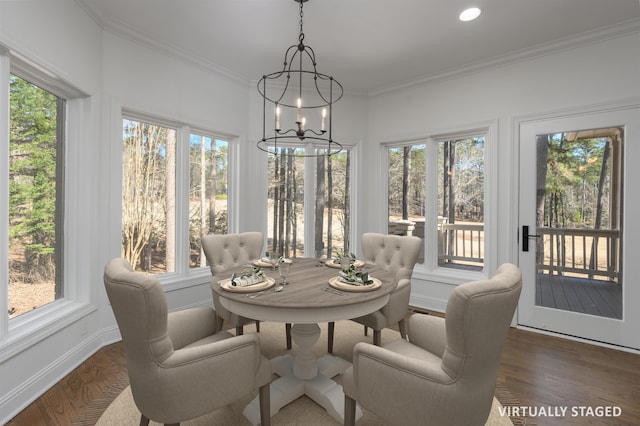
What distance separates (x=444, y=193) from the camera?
12.5 feet

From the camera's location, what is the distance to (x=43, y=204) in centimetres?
226

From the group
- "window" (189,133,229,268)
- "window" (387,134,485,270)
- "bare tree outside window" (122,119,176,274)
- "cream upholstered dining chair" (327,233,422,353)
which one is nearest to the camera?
"cream upholstered dining chair" (327,233,422,353)

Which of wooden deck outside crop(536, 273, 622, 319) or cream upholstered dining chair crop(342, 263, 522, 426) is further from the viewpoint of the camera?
wooden deck outside crop(536, 273, 622, 319)

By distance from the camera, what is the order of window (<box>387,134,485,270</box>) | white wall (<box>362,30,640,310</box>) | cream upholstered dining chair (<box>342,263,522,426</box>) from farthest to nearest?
window (<box>387,134,485,270</box>), white wall (<box>362,30,640,310</box>), cream upholstered dining chair (<box>342,263,522,426</box>)

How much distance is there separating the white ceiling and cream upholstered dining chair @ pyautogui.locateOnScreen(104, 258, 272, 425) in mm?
2222

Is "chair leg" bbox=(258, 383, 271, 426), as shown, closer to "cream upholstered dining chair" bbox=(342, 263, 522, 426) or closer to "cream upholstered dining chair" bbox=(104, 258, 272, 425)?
"cream upholstered dining chair" bbox=(104, 258, 272, 425)

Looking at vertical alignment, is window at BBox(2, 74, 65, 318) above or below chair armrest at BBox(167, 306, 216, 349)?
above

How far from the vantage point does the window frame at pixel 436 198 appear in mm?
3338

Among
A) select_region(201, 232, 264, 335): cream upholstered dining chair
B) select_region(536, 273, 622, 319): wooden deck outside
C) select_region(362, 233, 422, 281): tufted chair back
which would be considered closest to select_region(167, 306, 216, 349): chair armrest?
select_region(201, 232, 264, 335): cream upholstered dining chair

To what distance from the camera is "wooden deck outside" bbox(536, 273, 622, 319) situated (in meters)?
2.76

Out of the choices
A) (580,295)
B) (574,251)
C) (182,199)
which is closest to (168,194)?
(182,199)

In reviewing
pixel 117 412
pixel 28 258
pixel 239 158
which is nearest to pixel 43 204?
pixel 28 258

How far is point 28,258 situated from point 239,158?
85.6 inches

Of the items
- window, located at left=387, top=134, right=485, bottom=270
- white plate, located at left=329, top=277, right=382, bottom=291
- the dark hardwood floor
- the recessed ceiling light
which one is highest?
the recessed ceiling light
